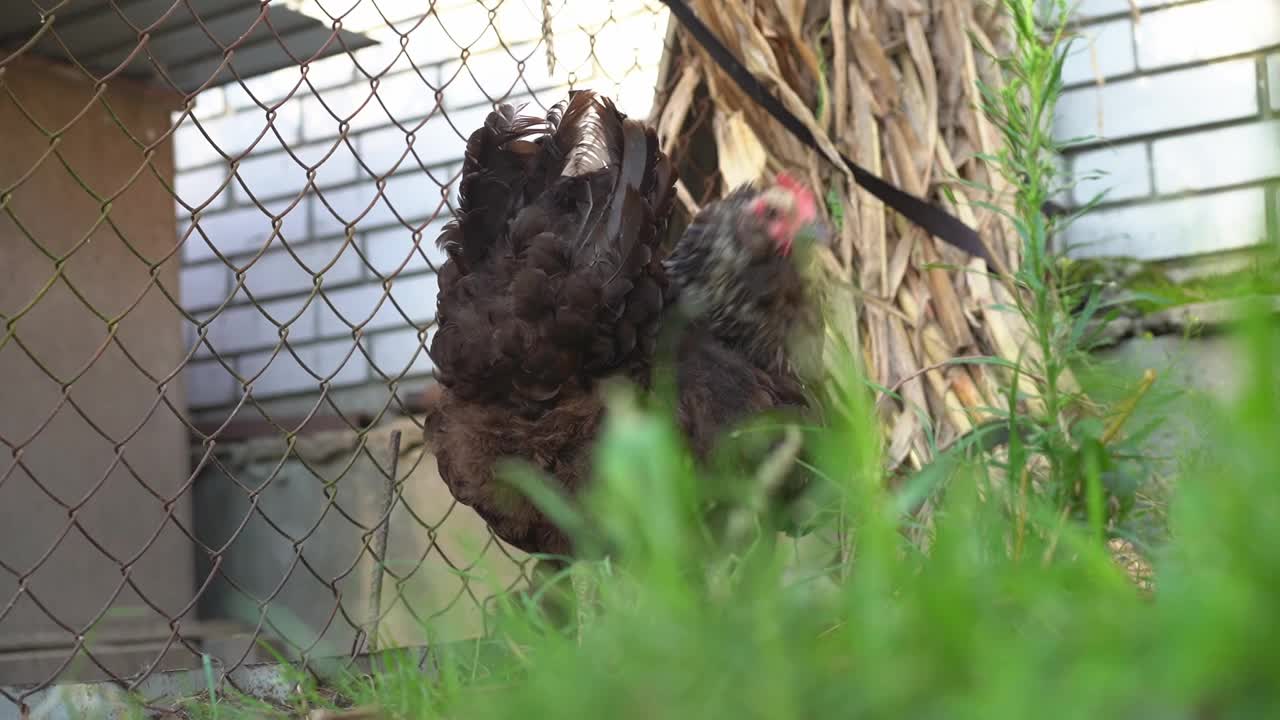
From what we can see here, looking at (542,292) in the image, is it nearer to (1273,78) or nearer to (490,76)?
(1273,78)

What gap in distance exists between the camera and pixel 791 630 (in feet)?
2.13

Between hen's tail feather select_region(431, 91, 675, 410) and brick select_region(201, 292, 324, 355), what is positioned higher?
brick select_region(201, 292, 324, 355)

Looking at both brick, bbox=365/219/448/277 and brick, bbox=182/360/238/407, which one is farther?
brick, bbox=182/360/238/407

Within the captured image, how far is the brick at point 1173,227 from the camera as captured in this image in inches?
153

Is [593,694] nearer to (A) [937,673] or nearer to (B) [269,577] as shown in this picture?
(A) [937,673]

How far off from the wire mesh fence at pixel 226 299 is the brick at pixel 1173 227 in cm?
181

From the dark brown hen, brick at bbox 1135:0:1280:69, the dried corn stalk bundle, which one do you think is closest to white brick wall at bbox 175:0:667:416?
the dried corn stalk bundle

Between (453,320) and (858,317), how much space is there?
4.83 ft

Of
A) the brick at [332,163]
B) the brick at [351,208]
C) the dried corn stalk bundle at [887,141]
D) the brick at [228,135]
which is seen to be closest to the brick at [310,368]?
the brick at [351,208]

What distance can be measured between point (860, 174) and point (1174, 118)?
1.69 meters

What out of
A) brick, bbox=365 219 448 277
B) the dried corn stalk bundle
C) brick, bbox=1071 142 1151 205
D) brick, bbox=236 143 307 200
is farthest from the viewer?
brick, bbox=236 143 307 200

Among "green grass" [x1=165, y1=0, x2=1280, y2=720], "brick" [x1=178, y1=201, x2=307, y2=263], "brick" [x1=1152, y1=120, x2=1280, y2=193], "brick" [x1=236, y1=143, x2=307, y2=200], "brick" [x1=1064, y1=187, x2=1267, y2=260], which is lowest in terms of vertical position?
"green grass" [x1=165, y1=0, x2=1280, y2=720]

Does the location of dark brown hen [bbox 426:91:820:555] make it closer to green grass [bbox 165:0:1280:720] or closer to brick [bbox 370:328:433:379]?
green grass [bbox 165:0:1280:720]

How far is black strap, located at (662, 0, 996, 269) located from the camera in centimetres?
310
